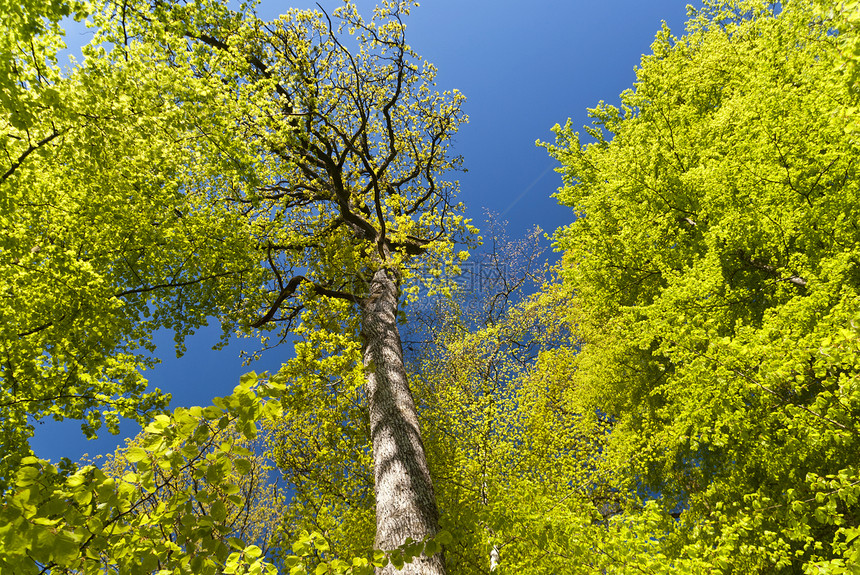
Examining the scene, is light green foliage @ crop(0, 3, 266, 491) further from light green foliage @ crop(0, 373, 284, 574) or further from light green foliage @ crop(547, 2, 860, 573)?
light green foliage @ crop(547, 2, 860, 573)

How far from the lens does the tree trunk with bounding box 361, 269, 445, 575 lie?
12.5 ft

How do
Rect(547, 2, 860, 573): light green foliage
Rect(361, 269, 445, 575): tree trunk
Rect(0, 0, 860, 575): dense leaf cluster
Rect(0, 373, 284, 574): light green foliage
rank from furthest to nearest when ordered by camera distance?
Rect(547, 2, 860, 573): light green foliage → Rect(361, 269, 445, 575): tree trunk → Rect(0, 0, 860, 575): dense leaf cluster → Rect(0, 373, 284, 574): light green foliage

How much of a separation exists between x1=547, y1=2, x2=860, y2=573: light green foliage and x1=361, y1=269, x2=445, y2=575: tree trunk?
1.80 m

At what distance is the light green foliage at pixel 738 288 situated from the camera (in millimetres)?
4039

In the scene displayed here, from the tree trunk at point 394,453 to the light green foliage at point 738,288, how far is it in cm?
180

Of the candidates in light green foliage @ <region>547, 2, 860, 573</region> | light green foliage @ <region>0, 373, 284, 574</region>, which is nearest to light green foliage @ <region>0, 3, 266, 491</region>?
light green foliage @ <region>0, 373, 284, 574</region>

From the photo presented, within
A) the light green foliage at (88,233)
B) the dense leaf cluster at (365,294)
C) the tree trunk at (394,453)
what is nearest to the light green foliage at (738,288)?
the dense leaf cluster at (365,294)

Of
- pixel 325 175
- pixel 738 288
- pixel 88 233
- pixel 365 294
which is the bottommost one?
pixel 738 288

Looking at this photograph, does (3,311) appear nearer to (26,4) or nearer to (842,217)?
(26,4)

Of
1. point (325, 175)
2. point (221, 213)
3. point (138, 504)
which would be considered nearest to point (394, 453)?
point (138, 504)

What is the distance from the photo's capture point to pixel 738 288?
6441mm

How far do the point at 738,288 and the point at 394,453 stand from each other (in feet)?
20.0

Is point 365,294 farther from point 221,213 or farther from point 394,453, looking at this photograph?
point 394,453

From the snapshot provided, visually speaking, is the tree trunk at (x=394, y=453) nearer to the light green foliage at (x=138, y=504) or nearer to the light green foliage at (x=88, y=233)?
the light green foliage at (x=138, y=504)
